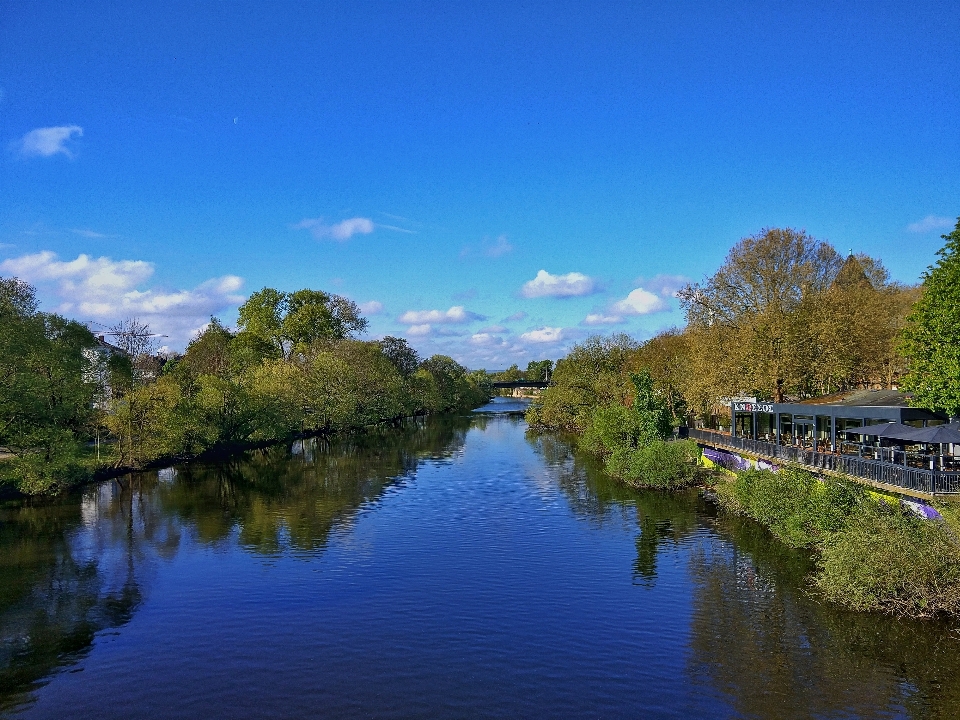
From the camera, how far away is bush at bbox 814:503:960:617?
2105 cm

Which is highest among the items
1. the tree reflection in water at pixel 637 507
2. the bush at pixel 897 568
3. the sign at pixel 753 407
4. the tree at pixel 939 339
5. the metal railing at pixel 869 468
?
the tree at pixel 939 339

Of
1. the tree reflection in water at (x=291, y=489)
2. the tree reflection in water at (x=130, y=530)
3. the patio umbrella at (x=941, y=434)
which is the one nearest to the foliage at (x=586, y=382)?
the tree reflection in water at (x=291, y=489)

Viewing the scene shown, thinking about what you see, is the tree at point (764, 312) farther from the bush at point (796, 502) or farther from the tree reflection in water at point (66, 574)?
the tree reflection in water at point (66, 574)

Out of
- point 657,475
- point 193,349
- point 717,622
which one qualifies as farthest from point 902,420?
point 193,349

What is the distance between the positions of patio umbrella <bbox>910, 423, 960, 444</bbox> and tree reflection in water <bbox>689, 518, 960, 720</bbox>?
832cm

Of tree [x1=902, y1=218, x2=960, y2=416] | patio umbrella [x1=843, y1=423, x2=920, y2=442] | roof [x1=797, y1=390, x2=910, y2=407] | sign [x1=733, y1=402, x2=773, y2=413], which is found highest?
tree [x1=902, y1=218, x2=960, y2=416]

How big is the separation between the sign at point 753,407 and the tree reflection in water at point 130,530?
2710cm

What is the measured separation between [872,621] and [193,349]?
10896 centimetres

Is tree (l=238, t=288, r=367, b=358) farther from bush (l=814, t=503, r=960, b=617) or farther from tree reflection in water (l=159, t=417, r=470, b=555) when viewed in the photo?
bush (l=814, t=503, r=960, b=617)

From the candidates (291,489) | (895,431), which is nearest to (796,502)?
(895,431)

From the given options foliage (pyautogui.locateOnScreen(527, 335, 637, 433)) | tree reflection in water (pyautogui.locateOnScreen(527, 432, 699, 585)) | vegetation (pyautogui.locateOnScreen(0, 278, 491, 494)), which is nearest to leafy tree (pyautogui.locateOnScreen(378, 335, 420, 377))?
vegetation (pyautogui.locateOnScreen(0, 278, 491, 494))

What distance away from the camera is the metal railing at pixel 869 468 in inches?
1008

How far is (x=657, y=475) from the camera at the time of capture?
153ft

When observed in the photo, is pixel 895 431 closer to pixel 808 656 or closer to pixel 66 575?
pixel 808 656
